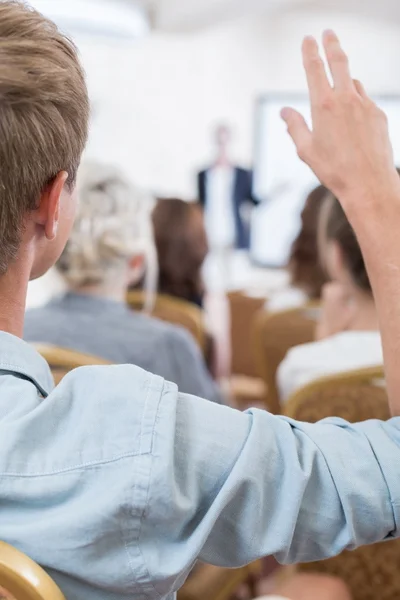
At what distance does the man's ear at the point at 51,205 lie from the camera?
762 millimetres

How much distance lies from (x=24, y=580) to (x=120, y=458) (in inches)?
4.7

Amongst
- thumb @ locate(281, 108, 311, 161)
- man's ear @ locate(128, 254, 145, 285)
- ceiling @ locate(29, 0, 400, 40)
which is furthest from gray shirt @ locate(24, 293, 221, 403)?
ceiling @ locate(29, 0, 400, 40)

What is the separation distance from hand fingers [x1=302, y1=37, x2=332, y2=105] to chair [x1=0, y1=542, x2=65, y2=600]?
1.84 ft

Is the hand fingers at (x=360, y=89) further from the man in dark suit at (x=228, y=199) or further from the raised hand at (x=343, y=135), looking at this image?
the man in dark suit at (x=228, y=199)

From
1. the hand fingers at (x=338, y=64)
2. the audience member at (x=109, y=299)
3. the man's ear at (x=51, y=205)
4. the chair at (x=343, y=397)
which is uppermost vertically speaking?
the hand fingers at (x=338, y=64)

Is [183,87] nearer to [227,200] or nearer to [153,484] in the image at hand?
[227,200]

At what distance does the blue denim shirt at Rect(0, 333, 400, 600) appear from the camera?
2.16ft

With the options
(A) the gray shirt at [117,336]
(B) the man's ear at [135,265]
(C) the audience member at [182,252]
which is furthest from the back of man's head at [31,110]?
(C) the audience member at [182,252]

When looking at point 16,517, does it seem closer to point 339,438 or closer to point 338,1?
point 339,438

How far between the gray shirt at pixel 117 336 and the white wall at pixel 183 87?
6.13 m

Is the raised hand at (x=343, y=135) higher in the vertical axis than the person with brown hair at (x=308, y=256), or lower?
higher

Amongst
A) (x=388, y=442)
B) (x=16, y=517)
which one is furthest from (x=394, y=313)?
(x=16, y=517)

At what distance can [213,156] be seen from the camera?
8.44m

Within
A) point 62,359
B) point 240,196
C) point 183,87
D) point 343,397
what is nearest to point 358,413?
point 343,397
